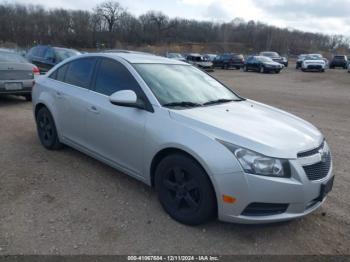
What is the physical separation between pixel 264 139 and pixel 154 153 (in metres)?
1.13

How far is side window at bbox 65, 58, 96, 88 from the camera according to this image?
459 centimetres

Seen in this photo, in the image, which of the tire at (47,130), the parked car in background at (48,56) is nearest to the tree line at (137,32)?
the parked car in background at (48,56)

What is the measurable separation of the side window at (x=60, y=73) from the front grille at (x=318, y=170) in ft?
12.2

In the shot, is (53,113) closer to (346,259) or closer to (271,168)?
(271,168)

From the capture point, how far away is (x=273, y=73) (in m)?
30.5

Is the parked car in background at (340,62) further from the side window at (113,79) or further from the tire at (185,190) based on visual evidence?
the tire at (185,190)

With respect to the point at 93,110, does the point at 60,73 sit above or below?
above

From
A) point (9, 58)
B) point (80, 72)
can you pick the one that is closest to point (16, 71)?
point (9, 58)

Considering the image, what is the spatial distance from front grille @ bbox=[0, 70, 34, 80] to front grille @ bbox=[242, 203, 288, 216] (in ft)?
26.3

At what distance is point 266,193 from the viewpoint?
9.52 feet

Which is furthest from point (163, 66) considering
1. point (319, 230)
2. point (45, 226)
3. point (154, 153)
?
point (319, 230)

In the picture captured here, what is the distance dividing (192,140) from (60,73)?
2963mm

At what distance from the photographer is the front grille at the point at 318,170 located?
3.05 metres

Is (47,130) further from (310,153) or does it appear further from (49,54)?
(49,54)
